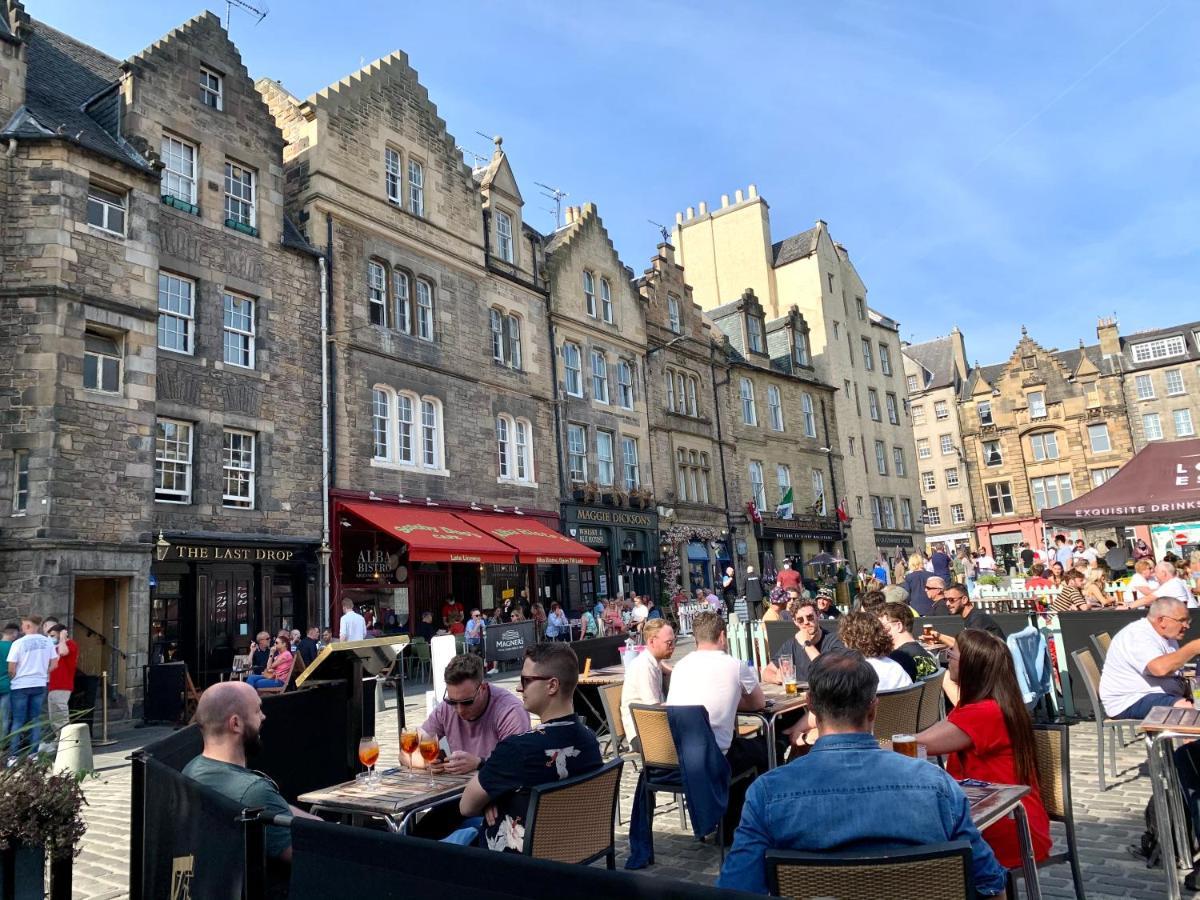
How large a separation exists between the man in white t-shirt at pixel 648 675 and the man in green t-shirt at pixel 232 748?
3.33 metres

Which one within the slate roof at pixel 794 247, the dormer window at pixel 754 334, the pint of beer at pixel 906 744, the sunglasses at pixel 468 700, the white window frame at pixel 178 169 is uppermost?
the slate roof at pixel 794 247

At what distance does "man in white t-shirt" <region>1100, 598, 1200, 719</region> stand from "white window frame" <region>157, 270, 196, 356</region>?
52.9ft

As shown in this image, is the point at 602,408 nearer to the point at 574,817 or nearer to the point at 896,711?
the point at 896,711

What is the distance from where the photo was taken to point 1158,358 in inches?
2119

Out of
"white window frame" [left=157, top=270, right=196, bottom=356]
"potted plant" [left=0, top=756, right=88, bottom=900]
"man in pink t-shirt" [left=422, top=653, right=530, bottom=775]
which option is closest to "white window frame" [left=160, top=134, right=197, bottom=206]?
"white window frame" [left=157, top=270, right=196, bottom=356]

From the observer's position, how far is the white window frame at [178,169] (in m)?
16.8

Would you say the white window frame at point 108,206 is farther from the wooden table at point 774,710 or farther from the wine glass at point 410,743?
the wooden table at point 774,710

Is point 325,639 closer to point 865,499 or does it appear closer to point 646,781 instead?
point 646,781

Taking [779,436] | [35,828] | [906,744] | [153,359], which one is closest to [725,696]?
[906,744]

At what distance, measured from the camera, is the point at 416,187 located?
22.6m

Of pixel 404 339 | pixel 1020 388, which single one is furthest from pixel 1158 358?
pixel 404 339

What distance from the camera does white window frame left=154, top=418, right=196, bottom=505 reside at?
15.6 m

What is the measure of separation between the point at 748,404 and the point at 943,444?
31.6m

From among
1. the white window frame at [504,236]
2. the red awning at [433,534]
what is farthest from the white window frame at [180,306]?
the white window frame at [504,236]
